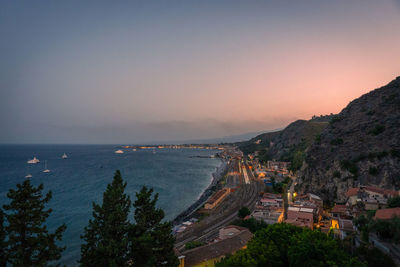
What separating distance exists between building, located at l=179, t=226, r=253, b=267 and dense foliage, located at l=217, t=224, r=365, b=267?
5.87 m

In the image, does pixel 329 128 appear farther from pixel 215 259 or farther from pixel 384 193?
pixel 215 259

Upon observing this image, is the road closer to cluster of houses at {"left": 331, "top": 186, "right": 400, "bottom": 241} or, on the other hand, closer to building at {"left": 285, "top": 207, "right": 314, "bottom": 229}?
building at {"left": 285, "top": 207, "right": 314, "bottom": 229}

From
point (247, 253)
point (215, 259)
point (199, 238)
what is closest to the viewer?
point (247, 253)

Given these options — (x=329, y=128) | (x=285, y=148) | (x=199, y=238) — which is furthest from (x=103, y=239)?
(x=285, y=148)

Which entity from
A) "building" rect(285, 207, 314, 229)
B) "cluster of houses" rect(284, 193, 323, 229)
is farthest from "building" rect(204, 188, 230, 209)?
"building" rect(285, 207, 314, 229)

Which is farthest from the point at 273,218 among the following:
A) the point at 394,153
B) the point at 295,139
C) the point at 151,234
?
the point at 295,139

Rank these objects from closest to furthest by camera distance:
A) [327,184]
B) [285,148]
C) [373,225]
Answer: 1. [373,225]
2. [327,184]
3. [285,148]

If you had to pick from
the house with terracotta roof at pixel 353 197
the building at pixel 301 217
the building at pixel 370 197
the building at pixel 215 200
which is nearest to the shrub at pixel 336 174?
the house with terracotta roof at pixel 353 197

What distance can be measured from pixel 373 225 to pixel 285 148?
68.3 meters

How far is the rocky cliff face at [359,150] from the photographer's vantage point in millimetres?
26781

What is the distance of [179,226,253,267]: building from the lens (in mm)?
15883

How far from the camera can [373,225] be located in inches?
543

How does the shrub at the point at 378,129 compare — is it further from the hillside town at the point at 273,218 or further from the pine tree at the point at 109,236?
the pine tree at the point at 109,236

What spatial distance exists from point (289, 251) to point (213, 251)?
28.2ft
